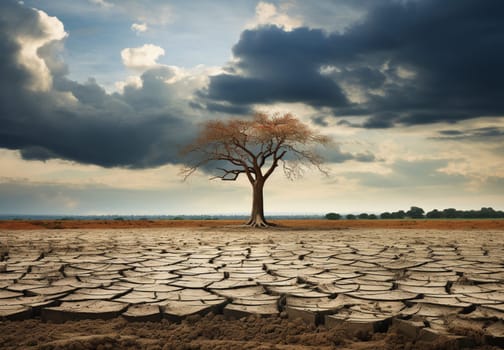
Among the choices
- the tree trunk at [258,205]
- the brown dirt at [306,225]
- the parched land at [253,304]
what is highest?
the tree trunk at [258,205]

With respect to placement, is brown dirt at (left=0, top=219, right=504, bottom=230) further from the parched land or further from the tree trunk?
the parched land

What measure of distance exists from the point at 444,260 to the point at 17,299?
5.21 meters

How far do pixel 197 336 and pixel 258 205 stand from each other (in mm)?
14367

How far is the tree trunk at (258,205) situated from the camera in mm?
17031

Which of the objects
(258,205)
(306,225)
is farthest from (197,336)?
(306,225)

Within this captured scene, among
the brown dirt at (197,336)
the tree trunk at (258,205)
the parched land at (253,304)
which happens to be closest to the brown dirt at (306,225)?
the tree trunk at (258,205)

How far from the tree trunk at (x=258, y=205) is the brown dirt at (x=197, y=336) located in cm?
1399

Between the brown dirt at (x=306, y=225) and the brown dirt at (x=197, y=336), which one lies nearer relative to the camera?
the brown dirt at (x=197, y=336)

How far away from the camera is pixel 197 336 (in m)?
2.71

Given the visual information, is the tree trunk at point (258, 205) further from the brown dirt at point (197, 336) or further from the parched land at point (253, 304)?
the brown dirt at point (197, 336)

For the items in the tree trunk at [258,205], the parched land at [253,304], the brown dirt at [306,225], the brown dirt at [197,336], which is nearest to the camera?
the brown dirt at [197,336]

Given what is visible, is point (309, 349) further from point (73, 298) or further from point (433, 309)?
point (73, 298)

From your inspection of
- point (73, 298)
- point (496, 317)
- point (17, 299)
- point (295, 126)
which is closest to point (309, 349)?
point (496, 317)

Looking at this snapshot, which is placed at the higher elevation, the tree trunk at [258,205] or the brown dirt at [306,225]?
the tree trunk at [258,205]
